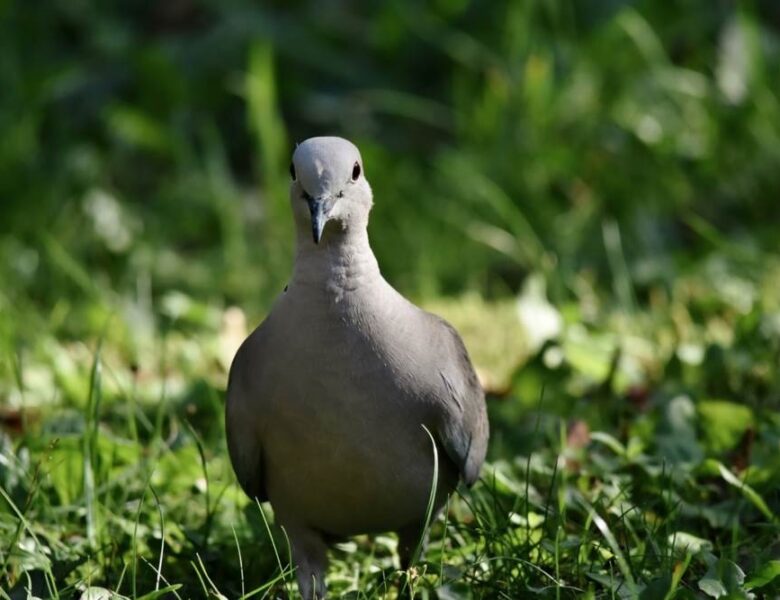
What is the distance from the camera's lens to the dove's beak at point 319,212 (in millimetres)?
2738

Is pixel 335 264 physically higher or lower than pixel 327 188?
lower

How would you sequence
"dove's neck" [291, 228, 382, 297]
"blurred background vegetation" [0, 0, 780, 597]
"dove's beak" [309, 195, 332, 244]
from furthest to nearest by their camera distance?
1. "blurred background vegetation" [0, 0, 780, 597]
2. "dove's neck" [291, 228, 382, 297]
3. "dove's beak" [309, 195, 332, 244]

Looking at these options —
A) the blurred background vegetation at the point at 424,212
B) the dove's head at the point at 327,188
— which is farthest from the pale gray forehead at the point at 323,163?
the blurred background vegetation at the point at 424,212

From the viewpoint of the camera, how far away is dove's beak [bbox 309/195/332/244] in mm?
2738

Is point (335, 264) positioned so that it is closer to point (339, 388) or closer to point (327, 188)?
point (327, 188)

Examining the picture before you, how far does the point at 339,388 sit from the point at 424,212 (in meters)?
3.10

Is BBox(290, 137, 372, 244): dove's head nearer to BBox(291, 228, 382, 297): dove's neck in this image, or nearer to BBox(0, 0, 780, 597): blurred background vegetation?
BBox(291, 228, 382, 297): dove's neck

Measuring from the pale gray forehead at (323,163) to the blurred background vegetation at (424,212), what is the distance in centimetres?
82

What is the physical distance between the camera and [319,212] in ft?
9.14

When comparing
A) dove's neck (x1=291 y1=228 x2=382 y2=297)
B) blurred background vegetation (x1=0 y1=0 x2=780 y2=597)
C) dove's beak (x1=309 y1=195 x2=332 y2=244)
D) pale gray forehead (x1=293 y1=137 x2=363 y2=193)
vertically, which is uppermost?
pale gray forehead (x1=293 y1=137 x2=363 y2=193)

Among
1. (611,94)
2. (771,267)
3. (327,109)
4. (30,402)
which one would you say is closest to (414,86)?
(327,109)

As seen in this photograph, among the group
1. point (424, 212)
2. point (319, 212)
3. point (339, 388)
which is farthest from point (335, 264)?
point (424, 212)

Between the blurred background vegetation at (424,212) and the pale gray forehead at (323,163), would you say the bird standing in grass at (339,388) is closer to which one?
the pale gray forehead at (323,163)

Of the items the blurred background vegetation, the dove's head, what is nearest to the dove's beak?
the dove's head
